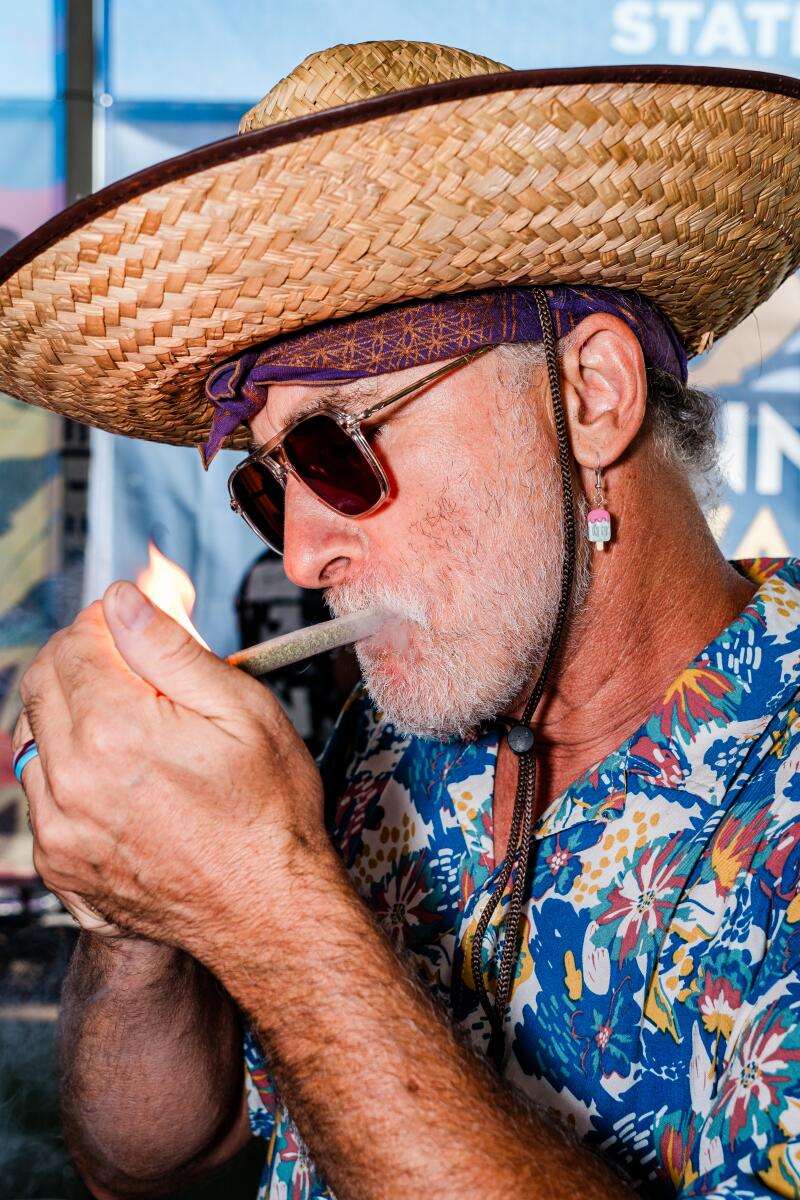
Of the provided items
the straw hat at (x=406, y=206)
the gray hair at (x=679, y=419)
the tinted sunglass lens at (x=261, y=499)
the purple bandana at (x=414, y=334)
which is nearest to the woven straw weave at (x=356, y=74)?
the straw hat at (x=406, y=206)

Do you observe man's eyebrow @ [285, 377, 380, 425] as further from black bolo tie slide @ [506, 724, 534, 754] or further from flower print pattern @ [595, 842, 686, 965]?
flower print pattern @ [595, 842, 686, 965]

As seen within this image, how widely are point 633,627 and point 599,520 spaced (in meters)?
0.17

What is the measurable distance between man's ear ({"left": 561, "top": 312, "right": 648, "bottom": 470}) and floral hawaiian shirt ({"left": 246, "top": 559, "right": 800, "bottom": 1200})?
32cm

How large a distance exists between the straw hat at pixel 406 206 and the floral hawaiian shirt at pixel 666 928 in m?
0.55

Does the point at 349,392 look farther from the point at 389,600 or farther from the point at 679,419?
the point at 679,419

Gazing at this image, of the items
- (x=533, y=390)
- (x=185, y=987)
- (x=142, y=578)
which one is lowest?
(x=185, y=987)

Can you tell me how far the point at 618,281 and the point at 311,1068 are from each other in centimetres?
112

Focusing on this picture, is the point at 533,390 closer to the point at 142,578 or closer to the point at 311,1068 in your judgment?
the point at 142,578

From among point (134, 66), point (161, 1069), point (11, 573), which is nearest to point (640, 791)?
point (161, 1069)

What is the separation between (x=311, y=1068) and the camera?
109cm

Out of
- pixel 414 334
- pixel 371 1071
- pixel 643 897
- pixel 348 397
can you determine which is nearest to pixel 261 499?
pixel 348 397

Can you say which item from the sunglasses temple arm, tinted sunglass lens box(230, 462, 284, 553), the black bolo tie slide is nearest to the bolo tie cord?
the black bolo tie slide

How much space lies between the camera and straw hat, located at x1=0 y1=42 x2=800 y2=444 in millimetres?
1199

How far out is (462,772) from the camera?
68.5 inches
